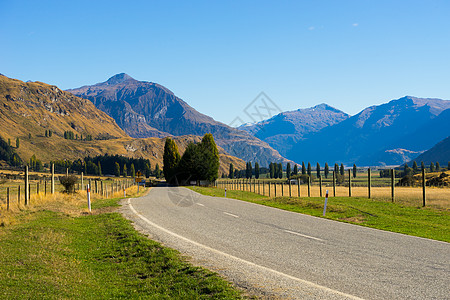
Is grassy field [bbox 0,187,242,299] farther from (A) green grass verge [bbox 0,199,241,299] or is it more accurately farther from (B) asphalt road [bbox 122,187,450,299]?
(B) asphalt road [bbox 122,187,450,299]

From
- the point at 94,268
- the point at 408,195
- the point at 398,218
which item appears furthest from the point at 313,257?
the point at 408,195

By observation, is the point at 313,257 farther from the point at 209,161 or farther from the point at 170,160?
the point at 170,160

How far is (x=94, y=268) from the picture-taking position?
8.85 metres

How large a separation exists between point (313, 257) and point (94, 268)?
17.1 feet

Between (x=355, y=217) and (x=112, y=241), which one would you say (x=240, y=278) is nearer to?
(x=112, y=241)

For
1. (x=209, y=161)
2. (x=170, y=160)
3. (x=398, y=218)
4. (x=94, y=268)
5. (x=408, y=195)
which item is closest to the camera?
(x=94, y=268)

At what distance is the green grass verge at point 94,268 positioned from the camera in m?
6.73

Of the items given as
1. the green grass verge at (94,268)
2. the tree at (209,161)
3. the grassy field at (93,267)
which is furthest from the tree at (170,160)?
the green grass verge at (94,268)

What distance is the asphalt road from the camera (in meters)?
6.74

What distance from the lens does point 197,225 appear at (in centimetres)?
1495

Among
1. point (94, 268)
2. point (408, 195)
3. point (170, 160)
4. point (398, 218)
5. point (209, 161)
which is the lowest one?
point (408, 195)

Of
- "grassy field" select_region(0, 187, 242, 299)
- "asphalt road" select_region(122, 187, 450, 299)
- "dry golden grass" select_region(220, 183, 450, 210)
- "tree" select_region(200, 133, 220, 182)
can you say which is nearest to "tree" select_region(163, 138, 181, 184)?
"tree" select_region(200, 133, 220, 182)

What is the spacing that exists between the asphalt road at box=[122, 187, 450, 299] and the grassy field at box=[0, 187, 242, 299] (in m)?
0.67

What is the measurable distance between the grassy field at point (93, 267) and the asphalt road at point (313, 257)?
67 cm
